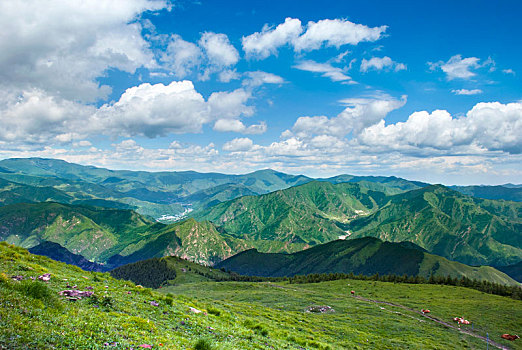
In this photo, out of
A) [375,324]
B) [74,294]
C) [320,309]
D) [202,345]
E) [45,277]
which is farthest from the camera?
[320,309]

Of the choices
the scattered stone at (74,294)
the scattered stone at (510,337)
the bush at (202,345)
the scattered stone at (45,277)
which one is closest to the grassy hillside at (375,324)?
the scattered stone at (510,337)

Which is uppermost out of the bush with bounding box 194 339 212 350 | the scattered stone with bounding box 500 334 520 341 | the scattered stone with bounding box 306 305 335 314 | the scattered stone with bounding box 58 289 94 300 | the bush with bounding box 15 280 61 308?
the bush with bounding box 15 280 61 308

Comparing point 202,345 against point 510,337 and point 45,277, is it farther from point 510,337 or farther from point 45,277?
point 510,337

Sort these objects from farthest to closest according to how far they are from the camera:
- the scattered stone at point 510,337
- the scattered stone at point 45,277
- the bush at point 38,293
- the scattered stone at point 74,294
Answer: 1. the scattered stone at point 510,337
2. the scattered stone at point 45,277
3. the scattered stone at point 74,294
4. the bush at point 38,293

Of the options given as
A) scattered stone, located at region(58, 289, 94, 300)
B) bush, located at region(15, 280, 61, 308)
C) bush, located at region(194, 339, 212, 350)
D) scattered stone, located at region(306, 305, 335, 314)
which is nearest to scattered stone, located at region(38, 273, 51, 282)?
scattered stone, located at region(58, 289, 94, 300)

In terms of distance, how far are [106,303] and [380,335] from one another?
51.1 m

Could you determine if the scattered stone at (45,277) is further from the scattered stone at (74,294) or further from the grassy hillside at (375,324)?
the grassy hillside at (375,324)

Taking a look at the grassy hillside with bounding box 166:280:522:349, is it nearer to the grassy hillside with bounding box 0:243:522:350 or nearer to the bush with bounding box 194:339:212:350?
the grassy hillside with bounding box 0:243:522:350

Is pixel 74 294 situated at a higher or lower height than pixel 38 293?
lower

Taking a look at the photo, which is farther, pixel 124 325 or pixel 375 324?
pixel 375 324

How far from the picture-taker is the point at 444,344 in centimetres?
5206

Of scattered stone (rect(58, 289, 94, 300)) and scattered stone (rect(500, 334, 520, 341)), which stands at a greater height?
scattered stone (rect(58, 289, 94, 300))

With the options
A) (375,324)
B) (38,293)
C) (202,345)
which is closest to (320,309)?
(375,324)

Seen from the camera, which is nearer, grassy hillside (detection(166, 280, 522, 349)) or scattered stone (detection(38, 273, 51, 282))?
scattered stone (detection(38, 273, 51, 282))
